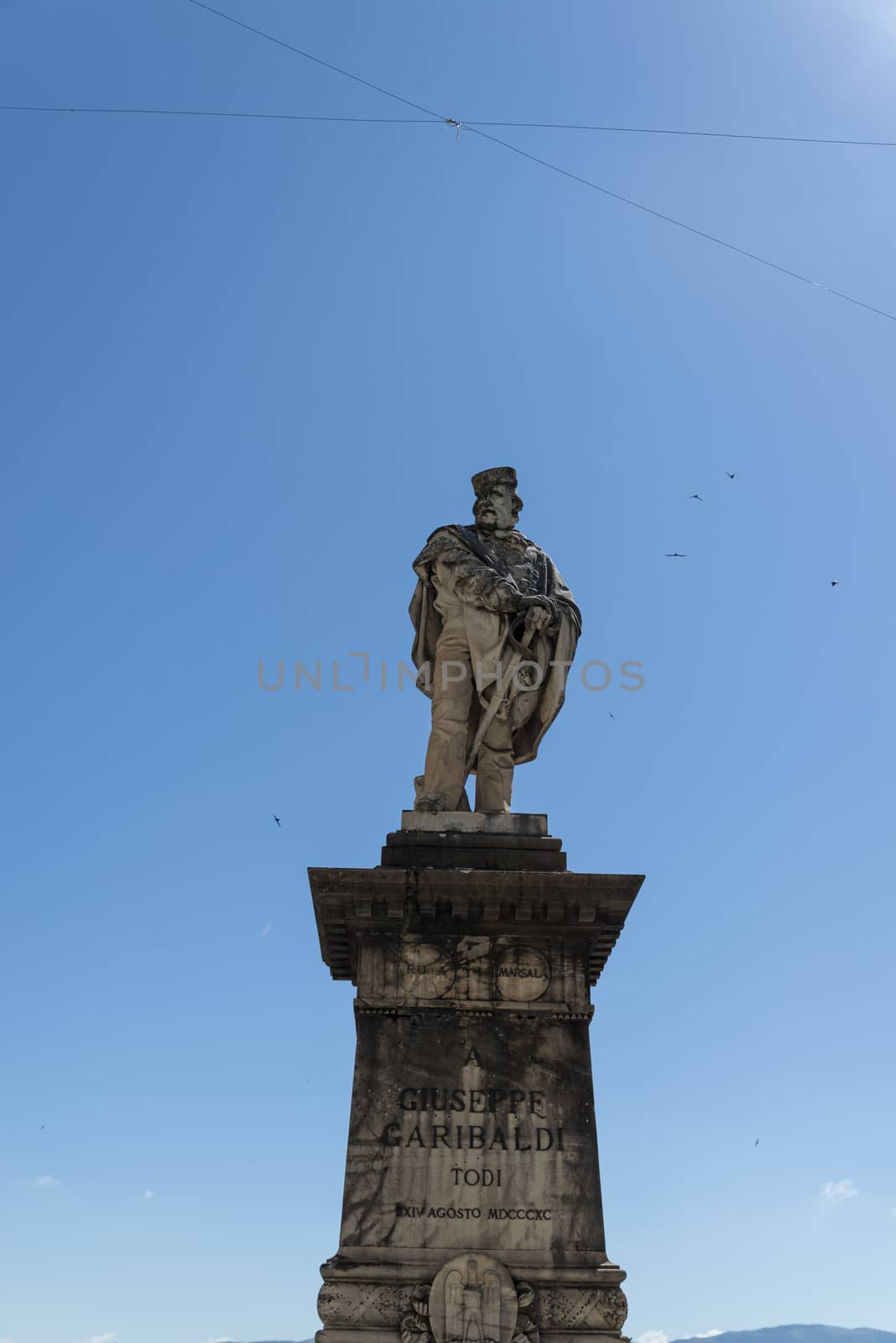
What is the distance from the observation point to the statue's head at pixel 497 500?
40.2 feet

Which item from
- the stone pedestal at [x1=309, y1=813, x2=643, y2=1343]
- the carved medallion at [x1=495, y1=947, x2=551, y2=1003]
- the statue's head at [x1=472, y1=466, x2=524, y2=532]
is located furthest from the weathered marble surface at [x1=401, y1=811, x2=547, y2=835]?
the statue's head at [x1=472, y1=466, x2=524, y2=532]

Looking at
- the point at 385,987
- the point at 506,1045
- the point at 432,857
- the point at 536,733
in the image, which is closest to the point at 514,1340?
the point at 506,1045

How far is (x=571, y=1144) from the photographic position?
30.9 feet

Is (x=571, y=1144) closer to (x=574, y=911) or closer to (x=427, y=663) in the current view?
(x=574, y=911)

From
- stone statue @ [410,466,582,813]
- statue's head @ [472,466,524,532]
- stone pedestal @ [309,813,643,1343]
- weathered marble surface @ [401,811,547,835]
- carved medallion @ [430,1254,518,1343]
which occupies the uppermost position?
statue's head @ [472,466,524,532]

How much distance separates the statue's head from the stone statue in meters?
0.33

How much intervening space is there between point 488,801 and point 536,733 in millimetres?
841

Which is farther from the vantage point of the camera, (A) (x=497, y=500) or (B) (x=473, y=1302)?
(A) (x=497, y=500)

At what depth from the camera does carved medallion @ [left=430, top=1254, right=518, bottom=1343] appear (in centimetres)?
866

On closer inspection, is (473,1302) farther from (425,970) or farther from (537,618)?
(537,618)

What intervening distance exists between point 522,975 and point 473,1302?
2.36m

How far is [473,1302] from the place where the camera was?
8.74m

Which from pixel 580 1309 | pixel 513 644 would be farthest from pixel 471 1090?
pixel 513 644

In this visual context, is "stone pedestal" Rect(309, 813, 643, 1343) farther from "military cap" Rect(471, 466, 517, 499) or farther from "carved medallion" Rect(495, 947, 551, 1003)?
"military cap" Rect(471, 466, 517, 499)
